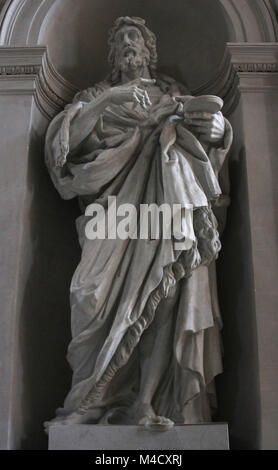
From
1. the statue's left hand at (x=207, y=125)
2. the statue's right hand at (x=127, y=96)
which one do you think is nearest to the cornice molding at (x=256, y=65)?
the statue's left hand at (x=207, y=125)

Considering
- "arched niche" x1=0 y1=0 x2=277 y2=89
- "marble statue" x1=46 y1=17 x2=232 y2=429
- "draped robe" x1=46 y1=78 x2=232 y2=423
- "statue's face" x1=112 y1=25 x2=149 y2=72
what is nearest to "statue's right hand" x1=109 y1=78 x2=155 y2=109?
"marble statue" x1=46 y1=17 x2=232 y2=429

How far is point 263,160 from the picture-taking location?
4.72 metres

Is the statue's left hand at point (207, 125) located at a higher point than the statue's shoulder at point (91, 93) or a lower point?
lower

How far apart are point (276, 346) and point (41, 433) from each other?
4.84ft

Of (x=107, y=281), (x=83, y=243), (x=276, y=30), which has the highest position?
(x=276, y=30)

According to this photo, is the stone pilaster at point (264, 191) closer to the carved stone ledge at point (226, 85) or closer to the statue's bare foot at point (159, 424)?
the carved stone ledge at point (226, 85)

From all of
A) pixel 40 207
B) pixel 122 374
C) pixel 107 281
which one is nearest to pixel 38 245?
pixel 40 207

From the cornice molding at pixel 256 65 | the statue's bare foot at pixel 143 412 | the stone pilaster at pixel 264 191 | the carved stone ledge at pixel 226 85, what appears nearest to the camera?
the statue's bare foot at pixel 143 412

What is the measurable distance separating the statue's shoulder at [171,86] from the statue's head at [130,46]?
83mm

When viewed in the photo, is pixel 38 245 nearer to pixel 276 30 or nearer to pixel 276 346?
pixel 276 346

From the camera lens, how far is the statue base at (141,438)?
12.2 feet

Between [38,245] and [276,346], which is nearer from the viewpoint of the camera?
[276,346]

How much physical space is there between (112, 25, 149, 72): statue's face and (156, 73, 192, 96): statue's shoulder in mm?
173

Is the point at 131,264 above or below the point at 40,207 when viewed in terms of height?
below
